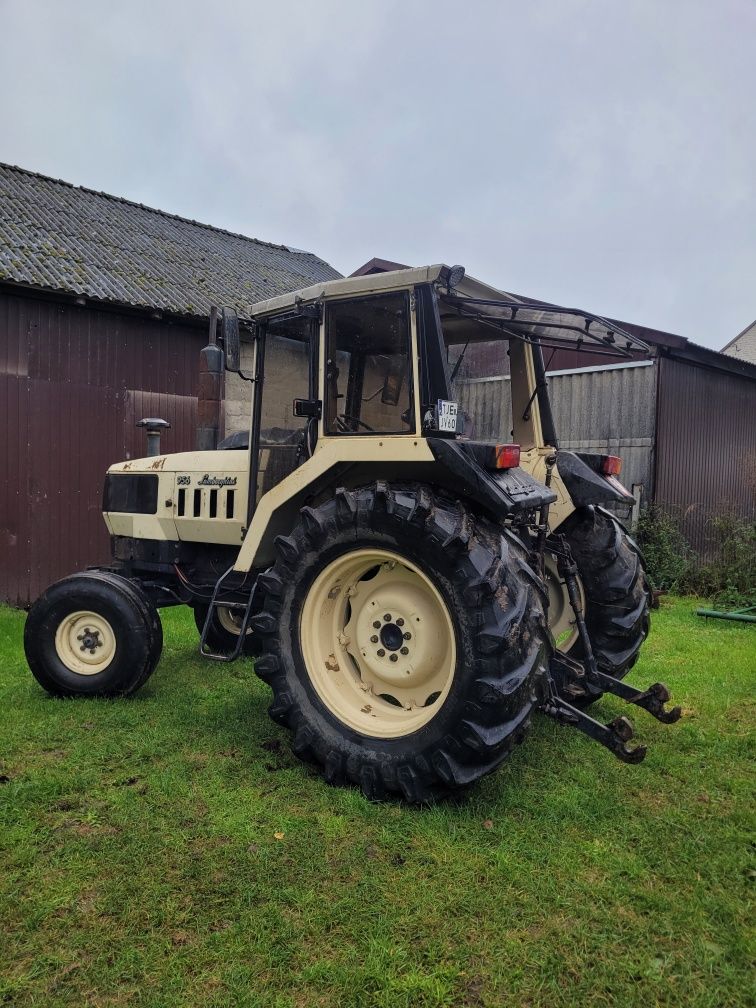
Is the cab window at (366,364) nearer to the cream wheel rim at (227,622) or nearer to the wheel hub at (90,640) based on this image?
the wheel hub at (90,640)

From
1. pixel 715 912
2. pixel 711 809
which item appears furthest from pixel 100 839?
pixel 711 809

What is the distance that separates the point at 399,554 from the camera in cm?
330

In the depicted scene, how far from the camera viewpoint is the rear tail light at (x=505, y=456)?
10.8ft

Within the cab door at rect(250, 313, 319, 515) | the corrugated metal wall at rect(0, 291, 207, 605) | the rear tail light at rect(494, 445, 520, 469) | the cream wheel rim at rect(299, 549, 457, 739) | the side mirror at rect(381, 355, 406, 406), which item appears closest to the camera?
the rear tail light at rect(494, 445, 520, 469)

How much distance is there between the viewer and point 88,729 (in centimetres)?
407

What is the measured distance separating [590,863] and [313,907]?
3.54 ft

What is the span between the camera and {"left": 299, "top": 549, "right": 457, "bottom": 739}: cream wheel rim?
11.2 feet

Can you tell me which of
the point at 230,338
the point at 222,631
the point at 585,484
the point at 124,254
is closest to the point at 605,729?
the point at 585,484

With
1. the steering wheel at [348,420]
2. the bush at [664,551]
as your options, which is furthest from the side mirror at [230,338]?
the bush at [664,551]

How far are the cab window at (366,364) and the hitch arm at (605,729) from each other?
1517mm

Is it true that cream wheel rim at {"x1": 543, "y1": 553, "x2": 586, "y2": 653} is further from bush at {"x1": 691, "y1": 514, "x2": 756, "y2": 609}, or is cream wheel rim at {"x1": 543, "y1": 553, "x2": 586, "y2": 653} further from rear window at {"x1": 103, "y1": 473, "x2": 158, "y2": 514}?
bush at {"x1": 691, "y1": 514, "x2": 756, "y2": 609}

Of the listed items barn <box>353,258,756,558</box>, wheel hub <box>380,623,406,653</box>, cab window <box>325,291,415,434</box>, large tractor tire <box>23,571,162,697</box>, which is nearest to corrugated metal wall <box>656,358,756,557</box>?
barn <box>353,258,756,558</box>

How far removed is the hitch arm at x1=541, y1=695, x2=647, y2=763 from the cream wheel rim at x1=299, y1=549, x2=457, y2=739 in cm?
51

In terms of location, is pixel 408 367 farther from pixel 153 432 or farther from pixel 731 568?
pixel 731 568
